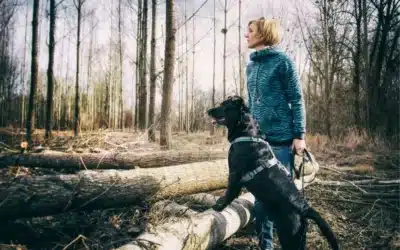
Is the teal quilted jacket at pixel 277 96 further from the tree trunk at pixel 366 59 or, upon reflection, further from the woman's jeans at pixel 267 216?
the tree trunk at pixel 366 59

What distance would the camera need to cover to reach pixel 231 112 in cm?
287

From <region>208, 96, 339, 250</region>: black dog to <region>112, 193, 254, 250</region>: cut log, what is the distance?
214 millimetres

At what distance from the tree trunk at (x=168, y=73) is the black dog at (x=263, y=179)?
4735 millimetres

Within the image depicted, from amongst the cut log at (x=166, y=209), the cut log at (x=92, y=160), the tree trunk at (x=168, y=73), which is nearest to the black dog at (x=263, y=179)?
the cut log at (x=166, y=209)

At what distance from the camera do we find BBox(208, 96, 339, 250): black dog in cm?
252

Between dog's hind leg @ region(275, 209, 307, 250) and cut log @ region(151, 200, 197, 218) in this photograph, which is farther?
cut log @ region(151, 200, 197, 218)

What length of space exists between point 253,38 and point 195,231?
5.99ft

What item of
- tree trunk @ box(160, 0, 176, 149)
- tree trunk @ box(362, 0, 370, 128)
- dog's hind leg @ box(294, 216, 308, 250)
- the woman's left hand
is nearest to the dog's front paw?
dog's hind leg @ box(294, 216, 308, 250)

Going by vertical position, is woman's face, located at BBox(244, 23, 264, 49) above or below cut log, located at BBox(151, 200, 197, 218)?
above

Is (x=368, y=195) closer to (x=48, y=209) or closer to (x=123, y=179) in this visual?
(x=123, y=179)

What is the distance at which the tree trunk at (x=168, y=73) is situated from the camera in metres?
7.34

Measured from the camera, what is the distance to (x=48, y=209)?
280 centimetres

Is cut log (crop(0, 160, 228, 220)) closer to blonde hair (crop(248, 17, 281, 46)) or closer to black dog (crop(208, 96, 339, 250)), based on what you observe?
black dog (crop(208, 96, 339, 250))

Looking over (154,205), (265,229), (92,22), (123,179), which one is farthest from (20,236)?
(92,22)
